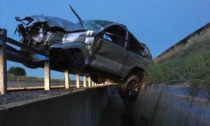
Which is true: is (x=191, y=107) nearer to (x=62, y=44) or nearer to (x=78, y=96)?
(x=78, y=96)

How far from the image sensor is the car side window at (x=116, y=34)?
13.5 m

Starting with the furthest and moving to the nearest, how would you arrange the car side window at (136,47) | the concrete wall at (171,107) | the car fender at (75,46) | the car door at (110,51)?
the car side window at (136,47) → the car door at (110,51) → the car fender at (75,46) → the concrete wall at (171,107)

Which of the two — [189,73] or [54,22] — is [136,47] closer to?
[54,22]

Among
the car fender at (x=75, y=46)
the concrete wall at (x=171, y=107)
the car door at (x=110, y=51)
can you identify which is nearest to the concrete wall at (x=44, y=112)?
Answer: the concrete wall at (x=171, y=107)

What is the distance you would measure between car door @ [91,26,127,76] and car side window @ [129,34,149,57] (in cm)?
53

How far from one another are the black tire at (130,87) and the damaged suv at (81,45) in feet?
0.15

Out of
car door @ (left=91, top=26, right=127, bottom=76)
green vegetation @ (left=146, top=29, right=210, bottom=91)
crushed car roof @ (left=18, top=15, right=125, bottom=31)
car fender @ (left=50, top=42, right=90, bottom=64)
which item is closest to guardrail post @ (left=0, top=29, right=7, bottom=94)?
green vegetation @ (left=146, top=29, right=210, bottom=91)

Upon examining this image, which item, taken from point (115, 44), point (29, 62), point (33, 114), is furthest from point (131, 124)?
point (33, 114)

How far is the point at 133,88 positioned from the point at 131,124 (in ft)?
3.98

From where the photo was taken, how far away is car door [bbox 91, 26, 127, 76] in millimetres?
12797

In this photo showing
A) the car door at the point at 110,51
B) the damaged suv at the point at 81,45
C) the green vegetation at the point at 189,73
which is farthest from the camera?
the car door at the point at 110,51

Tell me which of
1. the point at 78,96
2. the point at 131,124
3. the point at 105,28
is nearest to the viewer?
the point at 78,96

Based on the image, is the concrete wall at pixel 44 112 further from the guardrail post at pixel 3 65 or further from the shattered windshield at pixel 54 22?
the shattered windshield at pixel 54 22

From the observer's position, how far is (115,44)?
538 inches
